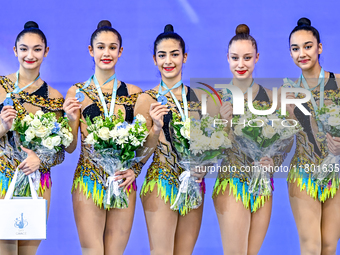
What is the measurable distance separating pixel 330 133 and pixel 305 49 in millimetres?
702

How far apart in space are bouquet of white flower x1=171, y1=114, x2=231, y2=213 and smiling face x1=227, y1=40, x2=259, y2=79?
459mm

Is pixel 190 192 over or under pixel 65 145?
under

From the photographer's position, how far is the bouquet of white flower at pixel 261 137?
13.4ft

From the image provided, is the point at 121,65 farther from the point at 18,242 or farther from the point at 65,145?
the point at 18,242

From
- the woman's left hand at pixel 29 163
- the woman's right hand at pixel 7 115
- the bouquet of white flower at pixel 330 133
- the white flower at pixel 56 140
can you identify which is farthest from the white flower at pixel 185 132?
the woman's right hand at pixel 7 115

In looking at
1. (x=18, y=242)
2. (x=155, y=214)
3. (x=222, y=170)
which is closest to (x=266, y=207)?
(x=222, y=170)

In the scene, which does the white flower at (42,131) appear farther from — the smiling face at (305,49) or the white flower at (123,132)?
the smiling face at (305,49)

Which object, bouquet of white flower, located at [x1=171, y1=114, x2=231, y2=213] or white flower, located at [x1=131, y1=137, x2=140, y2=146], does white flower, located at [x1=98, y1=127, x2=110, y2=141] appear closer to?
white flower, located at [x1=131, y1=137, x2=140, y2=146]

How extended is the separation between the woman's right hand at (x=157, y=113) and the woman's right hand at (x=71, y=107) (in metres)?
0.56

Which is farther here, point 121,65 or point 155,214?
point 121,65

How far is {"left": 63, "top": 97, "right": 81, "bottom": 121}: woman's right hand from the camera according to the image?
13.7 feet

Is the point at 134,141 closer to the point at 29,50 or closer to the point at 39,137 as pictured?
the point at 39,137

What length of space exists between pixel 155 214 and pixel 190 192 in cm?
31

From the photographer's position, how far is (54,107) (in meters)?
4.32
